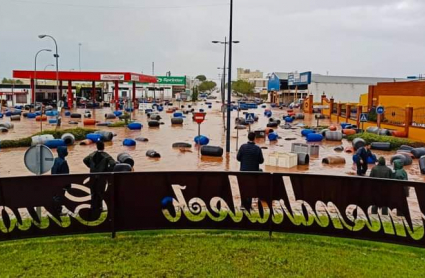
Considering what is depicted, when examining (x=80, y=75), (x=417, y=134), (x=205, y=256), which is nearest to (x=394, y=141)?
(x=417, y=134)

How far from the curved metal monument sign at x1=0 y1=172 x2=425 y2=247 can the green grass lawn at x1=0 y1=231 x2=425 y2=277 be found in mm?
203

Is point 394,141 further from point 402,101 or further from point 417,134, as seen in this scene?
point 402,101

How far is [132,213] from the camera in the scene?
788cm

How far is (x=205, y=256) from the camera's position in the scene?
6.96 meters

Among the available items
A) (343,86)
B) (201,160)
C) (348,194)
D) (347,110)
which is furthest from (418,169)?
(343,86)

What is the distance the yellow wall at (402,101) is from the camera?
1261 inches

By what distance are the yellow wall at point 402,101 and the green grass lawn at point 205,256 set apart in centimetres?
2769

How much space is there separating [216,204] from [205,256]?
1235 millimetres

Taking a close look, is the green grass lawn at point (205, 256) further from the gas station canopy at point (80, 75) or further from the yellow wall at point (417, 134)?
the gas station canopy at point (80, 75)

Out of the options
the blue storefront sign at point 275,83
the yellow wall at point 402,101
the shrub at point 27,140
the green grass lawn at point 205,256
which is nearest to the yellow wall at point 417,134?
the yellow wall at point 402,101

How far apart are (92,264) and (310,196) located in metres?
4.09

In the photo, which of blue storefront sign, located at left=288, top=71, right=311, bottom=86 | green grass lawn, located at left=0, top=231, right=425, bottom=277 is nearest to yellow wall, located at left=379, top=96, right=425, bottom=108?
green grass lawn, located at left=0, top=231, right=425, bottom=277

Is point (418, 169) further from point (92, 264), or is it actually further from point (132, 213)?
point (92, 264)

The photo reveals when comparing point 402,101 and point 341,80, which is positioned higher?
point 341,80
